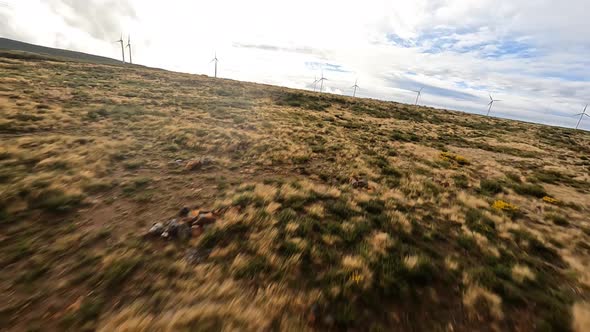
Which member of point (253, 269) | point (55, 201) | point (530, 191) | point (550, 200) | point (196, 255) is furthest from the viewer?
point (530, 191)

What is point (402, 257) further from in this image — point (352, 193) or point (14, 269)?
point (14, 269)

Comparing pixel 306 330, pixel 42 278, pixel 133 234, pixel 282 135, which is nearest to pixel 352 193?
pixel 306 330

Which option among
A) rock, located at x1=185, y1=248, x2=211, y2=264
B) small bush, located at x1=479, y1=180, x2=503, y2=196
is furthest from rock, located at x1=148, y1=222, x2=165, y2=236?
small bush, located at x1=479, y1=180, x2=503, y2=196

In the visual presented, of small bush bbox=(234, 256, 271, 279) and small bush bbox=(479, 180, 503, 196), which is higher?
small bush bbox=(479, 180, 503, 196)

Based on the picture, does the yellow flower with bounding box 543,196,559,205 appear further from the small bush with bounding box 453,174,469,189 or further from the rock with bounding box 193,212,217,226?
the rock with bounding box 193,212,217,226

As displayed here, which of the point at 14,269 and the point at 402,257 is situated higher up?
the point at 402,257

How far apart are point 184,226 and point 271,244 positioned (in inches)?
100

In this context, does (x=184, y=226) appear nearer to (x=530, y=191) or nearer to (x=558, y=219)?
(x=558, y=219)

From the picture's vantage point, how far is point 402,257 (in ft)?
20.6

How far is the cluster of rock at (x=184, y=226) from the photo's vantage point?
6.55m

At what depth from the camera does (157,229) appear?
6.68 metres

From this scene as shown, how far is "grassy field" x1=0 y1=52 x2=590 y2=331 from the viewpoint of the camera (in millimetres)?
4555

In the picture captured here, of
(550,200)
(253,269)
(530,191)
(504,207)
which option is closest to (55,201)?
(253,269)

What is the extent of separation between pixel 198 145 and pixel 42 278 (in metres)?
11.5
